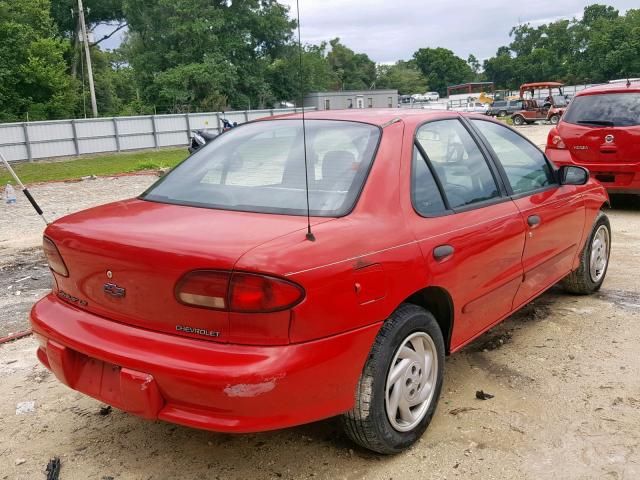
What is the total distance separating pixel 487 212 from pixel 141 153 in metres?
27.8

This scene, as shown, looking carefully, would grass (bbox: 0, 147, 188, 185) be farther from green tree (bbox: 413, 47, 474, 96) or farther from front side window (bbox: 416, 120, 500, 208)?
green tree (bbox: 413, 47, 474, 96)

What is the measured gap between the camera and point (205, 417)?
7.50 ft

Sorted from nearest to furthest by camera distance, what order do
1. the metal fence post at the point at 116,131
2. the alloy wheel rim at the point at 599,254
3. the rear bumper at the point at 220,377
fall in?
Answer: the rear bumper at the point at 220,377, the alloy wheel rim at the point at 599,254, the metal fence post at the point at 116,131

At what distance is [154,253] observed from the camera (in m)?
2.39

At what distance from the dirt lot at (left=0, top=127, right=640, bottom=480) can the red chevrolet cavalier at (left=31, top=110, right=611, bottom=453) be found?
0.74 feet

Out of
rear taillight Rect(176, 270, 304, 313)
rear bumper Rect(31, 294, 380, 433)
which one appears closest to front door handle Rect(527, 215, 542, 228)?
rear bumper Rect(31, 294, 380, 433)

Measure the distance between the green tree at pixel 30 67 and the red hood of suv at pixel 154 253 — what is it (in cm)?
4110

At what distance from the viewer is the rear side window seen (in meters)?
2.94

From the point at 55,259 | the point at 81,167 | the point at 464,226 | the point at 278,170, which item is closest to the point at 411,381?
the point at 464,226

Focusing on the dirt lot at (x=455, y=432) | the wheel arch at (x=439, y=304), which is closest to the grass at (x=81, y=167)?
the dirt lot at (x=455, y=432)

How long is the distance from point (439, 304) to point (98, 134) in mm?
27979

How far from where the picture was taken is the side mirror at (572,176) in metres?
4.23

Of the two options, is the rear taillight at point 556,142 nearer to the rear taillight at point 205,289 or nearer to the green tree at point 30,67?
the rear taillight at point 205,289

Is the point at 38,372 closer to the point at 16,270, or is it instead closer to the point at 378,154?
the point at 378,154
